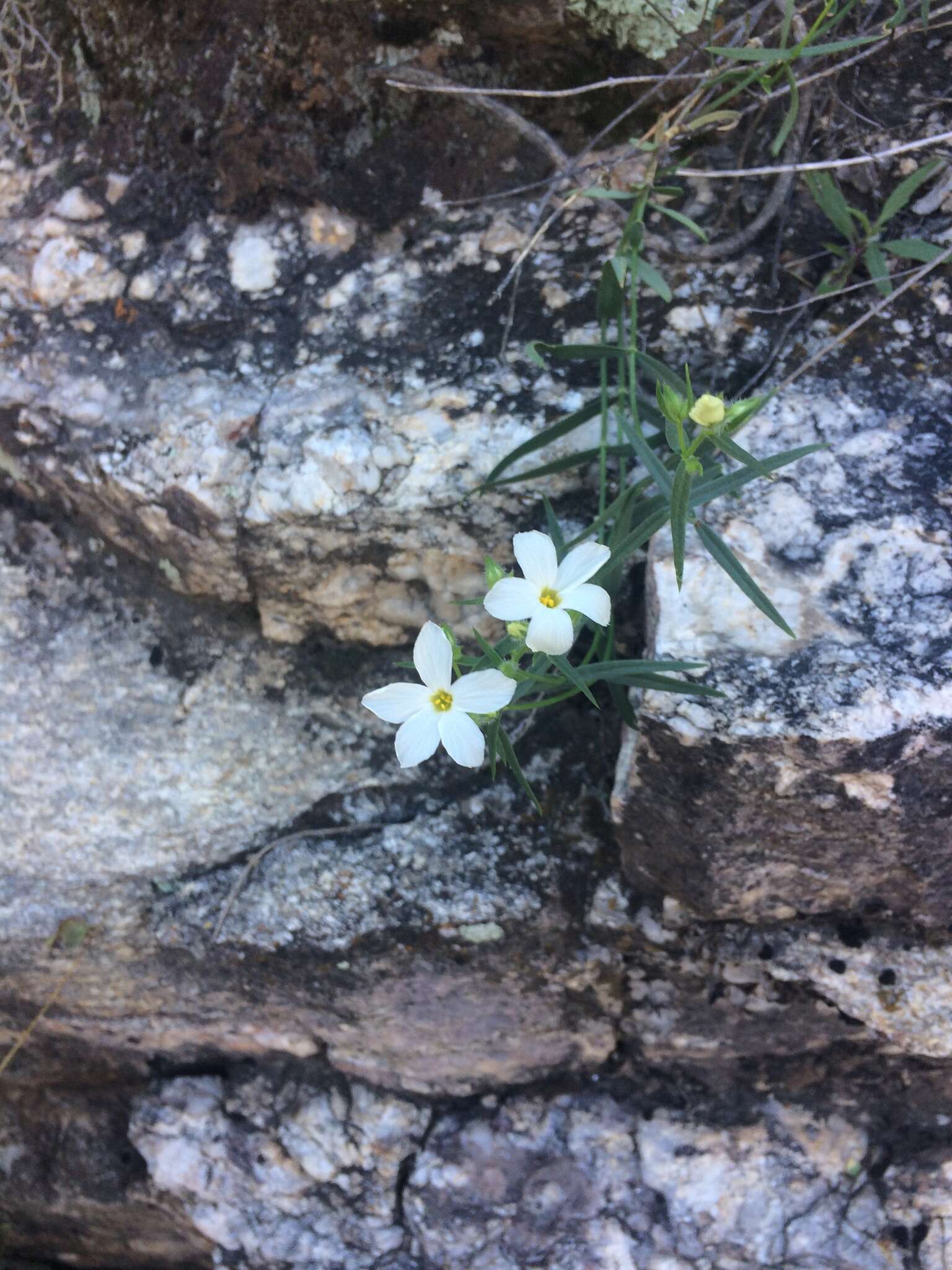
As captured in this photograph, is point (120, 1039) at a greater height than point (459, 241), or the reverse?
point (459, 241)

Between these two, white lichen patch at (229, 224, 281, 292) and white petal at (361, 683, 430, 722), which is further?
white lichen patch at (229, 224, 281, 292)

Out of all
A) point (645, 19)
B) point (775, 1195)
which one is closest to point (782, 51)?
point (645, 19)

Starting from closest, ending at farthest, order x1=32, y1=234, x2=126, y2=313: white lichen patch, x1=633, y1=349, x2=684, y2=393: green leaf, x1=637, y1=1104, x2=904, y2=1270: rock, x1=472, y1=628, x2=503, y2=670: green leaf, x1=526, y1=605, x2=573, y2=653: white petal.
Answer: x1=526, y1=605, x2=573, y2=653: white petal < x1=472, y1=628, x2=503, y2=670: green leaf < x1=633, y1=349, x2=684, y2=393: green leaf < x1=637, y1=1104, x2=904, y2=1270: rock < x1=32, y1=234, x2=126, y2=313: white lichen patch

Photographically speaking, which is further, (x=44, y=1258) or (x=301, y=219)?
(x=44, y=1258)

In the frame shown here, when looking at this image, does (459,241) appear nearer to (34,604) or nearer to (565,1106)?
(34,604)

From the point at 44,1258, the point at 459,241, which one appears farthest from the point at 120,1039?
the point at 459,241

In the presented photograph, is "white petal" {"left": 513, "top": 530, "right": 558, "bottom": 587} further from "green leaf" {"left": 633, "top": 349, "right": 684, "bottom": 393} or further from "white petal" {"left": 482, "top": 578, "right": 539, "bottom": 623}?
"green leaf" {"left": 633, "top": 349, "right": 684, "bottom": 393}

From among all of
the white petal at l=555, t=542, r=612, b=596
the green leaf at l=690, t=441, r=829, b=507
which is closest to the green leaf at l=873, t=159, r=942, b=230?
the green leaf at l=690, t=441, r=829, b=507
